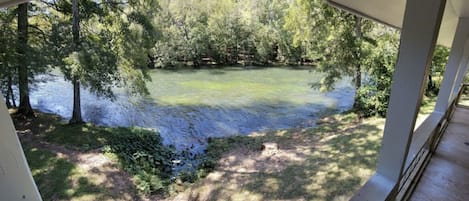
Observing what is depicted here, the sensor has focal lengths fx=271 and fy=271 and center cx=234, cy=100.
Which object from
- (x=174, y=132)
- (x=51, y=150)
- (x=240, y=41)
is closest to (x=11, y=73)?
(x=51, y=150)

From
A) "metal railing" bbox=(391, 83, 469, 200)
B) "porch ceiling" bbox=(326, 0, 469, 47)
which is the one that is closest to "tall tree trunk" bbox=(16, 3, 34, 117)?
"porch ceiling" bbox=(326, 0, 469, 47)

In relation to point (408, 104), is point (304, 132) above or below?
below

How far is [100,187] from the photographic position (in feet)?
14.3

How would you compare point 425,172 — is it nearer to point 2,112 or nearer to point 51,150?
point 2,112

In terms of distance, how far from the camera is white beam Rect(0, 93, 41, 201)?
35.1 inches

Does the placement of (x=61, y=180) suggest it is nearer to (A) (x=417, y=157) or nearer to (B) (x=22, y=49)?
(B) (x=22, y=49)

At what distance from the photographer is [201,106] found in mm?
10430

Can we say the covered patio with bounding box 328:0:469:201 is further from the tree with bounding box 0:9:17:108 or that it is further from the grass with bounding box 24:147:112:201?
the tree with bounding box 0:9:17:108

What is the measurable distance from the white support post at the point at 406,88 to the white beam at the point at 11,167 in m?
1.44

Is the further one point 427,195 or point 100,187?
point 100,187

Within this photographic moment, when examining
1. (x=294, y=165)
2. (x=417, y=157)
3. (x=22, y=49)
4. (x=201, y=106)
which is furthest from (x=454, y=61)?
(x=201, y=106)

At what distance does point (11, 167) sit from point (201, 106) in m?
9.51

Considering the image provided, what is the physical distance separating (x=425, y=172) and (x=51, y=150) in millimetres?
6055

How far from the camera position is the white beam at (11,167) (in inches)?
35.1
